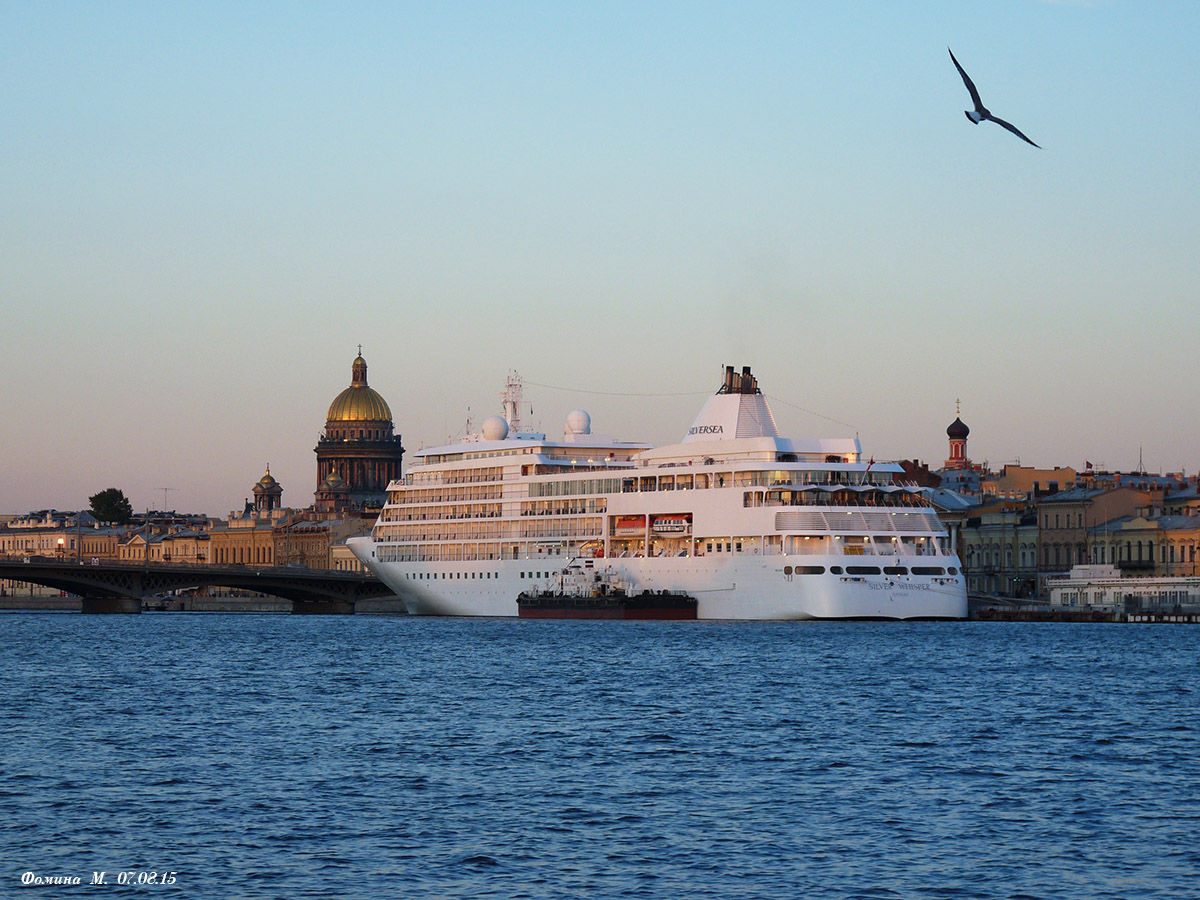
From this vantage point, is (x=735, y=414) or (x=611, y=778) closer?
(x=611, y=778)

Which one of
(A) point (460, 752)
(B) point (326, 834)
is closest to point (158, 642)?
(A) point (460, 752)

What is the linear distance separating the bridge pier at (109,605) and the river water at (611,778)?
277 ft

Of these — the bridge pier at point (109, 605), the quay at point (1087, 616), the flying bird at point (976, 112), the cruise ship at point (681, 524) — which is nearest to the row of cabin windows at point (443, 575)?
the cruise ship at point (681, 524)

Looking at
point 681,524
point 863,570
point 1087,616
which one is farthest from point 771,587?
point 1087,616

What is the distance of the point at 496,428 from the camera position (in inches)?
5330

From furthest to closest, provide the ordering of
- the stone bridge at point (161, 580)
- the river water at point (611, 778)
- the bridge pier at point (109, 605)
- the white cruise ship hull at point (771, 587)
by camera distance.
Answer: the bridge pier at point (109, 605), the stone bridge at point (161, 580), the white cruise ship hull at point (771, 587), the river water at point (611, 778)

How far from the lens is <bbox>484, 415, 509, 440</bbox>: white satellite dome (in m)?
135

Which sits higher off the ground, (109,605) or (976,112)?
(976,112)

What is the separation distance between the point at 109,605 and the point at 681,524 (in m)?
68.0

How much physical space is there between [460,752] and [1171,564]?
10129cm

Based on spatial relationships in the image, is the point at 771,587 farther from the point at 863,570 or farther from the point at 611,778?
the point at 611,778

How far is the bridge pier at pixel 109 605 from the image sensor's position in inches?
6117

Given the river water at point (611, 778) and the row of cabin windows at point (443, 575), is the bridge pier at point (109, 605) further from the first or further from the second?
the river water at point (611, 778)

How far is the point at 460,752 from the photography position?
42562 mm
